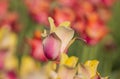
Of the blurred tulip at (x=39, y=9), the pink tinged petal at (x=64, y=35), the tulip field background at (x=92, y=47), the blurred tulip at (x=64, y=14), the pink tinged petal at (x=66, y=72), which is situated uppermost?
the pink tinged petal at (x=64, y=35)

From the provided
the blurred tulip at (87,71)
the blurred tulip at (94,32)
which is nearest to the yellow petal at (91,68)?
the blurred tulip at (87,71)

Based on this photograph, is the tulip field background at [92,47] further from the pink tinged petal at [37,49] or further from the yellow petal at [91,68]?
the yellow petal at [91,68]

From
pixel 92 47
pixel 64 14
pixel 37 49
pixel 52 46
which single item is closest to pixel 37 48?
pixel 37 49

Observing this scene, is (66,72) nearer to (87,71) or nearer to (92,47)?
(87,71)

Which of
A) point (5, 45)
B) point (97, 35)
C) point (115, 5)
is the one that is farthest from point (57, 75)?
point (115, 5)

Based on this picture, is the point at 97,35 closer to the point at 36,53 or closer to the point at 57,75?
A: the point at 36,53

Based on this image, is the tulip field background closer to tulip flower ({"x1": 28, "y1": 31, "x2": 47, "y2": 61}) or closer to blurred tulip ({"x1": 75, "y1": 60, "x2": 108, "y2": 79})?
Answer: tulip flower ({"x1": 28, "y1": 31, "x2": 47, "y2": 61})
